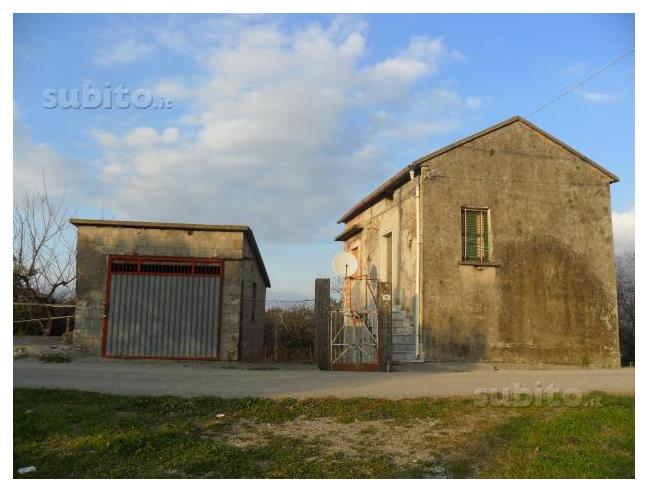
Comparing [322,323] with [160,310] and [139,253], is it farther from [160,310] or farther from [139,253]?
[139,253]

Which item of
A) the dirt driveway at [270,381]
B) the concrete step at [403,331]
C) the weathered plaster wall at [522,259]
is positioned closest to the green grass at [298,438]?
the dirt driveway at [270,381]

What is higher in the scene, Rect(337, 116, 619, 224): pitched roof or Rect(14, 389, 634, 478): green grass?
Rect(337, 116, 619, 224): pitched roof

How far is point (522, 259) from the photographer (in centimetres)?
1400

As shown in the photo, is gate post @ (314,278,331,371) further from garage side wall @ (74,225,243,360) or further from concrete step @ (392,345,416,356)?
concrete step @ (392,345,416,356)

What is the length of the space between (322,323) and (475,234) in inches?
195

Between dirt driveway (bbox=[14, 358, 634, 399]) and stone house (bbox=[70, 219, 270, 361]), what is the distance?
81 centimetres

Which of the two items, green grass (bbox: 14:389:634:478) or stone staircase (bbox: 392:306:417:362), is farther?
stone staircase (bbox: 392:306:417:362)

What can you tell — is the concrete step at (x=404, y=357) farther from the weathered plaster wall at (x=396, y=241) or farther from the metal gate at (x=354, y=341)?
the weathered plaster wall at (x=396, y=241)

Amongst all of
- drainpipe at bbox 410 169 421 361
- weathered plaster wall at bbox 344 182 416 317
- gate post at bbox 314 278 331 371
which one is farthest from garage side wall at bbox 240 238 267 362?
drainpipe at bbox 410 169 421 361

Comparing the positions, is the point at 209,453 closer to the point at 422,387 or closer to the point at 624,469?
the point at 624,469

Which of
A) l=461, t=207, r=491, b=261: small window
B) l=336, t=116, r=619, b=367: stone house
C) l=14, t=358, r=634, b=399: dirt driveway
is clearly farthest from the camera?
l=461, t=207, r=491, b=261: small window

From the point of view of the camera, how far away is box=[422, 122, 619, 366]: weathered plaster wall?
528 inches

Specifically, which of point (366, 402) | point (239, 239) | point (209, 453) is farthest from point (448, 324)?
point (209, 453)

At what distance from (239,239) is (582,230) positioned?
9190 mm
